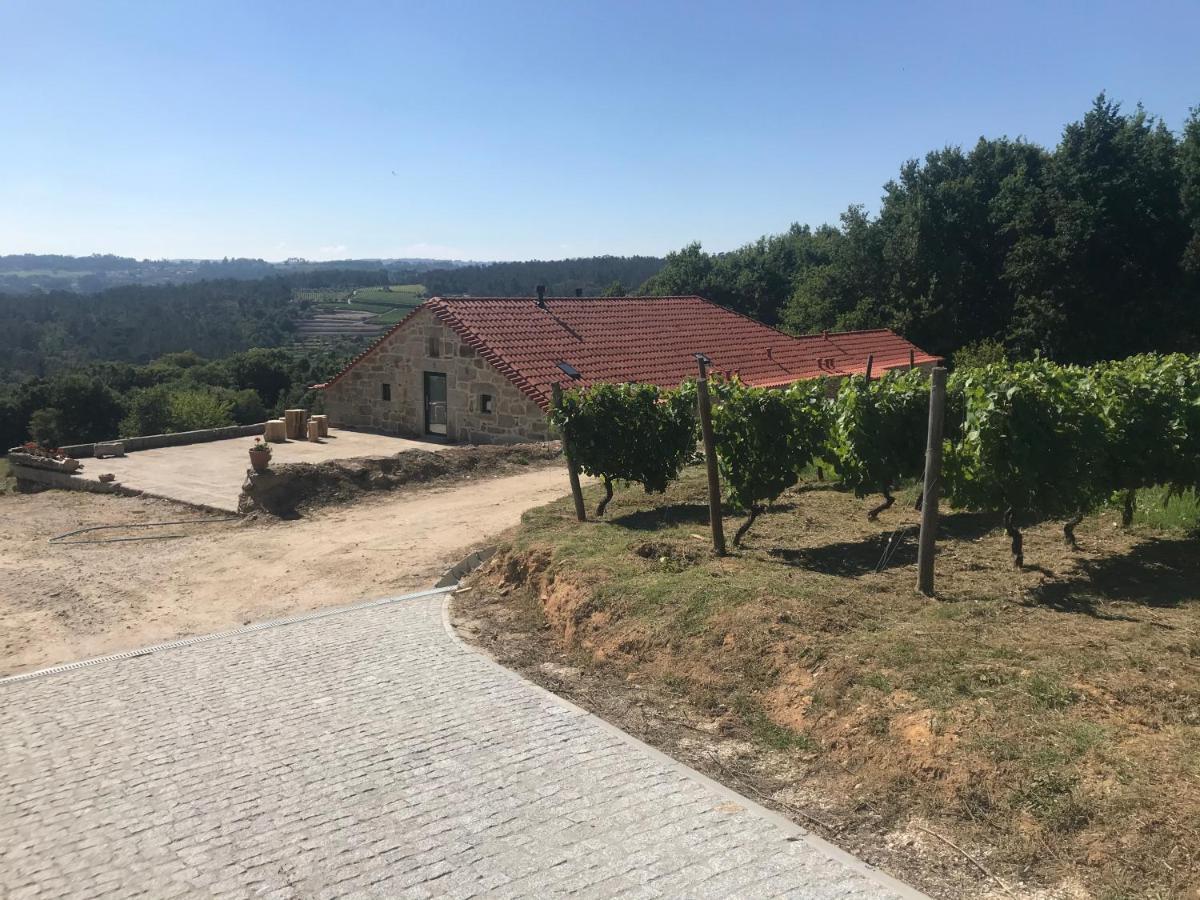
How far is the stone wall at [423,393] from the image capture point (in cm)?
2109

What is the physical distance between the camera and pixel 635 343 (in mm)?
24891

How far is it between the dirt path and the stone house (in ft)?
17.8

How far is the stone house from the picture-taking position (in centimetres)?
2141

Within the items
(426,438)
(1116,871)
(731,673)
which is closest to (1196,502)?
(731,673)

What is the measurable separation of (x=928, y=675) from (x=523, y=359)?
16874 mm

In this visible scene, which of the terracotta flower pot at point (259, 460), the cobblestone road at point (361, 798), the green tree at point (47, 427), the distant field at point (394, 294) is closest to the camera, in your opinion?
the cobblestone road at point (361, 798)

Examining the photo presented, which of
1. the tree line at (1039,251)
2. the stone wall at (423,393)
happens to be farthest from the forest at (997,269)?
the stone wall at (423,393)

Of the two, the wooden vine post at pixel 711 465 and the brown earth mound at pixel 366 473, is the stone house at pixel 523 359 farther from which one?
the wooden vine post at pixel 711 465

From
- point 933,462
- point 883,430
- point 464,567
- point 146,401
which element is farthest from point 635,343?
point 146,401

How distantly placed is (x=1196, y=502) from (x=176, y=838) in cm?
932

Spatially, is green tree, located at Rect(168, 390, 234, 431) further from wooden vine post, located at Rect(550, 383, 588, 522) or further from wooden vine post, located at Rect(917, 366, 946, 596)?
wooden vine post, located at Rect(917, 366, 946, 596)

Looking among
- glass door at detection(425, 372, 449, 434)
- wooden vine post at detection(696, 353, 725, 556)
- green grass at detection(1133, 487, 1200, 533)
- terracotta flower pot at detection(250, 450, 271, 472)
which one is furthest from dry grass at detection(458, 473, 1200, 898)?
glass door at detection(425, 372, 449, 434)

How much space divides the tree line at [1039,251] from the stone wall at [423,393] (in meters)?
19.7

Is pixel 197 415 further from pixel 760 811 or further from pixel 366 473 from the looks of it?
pixel 760 811
